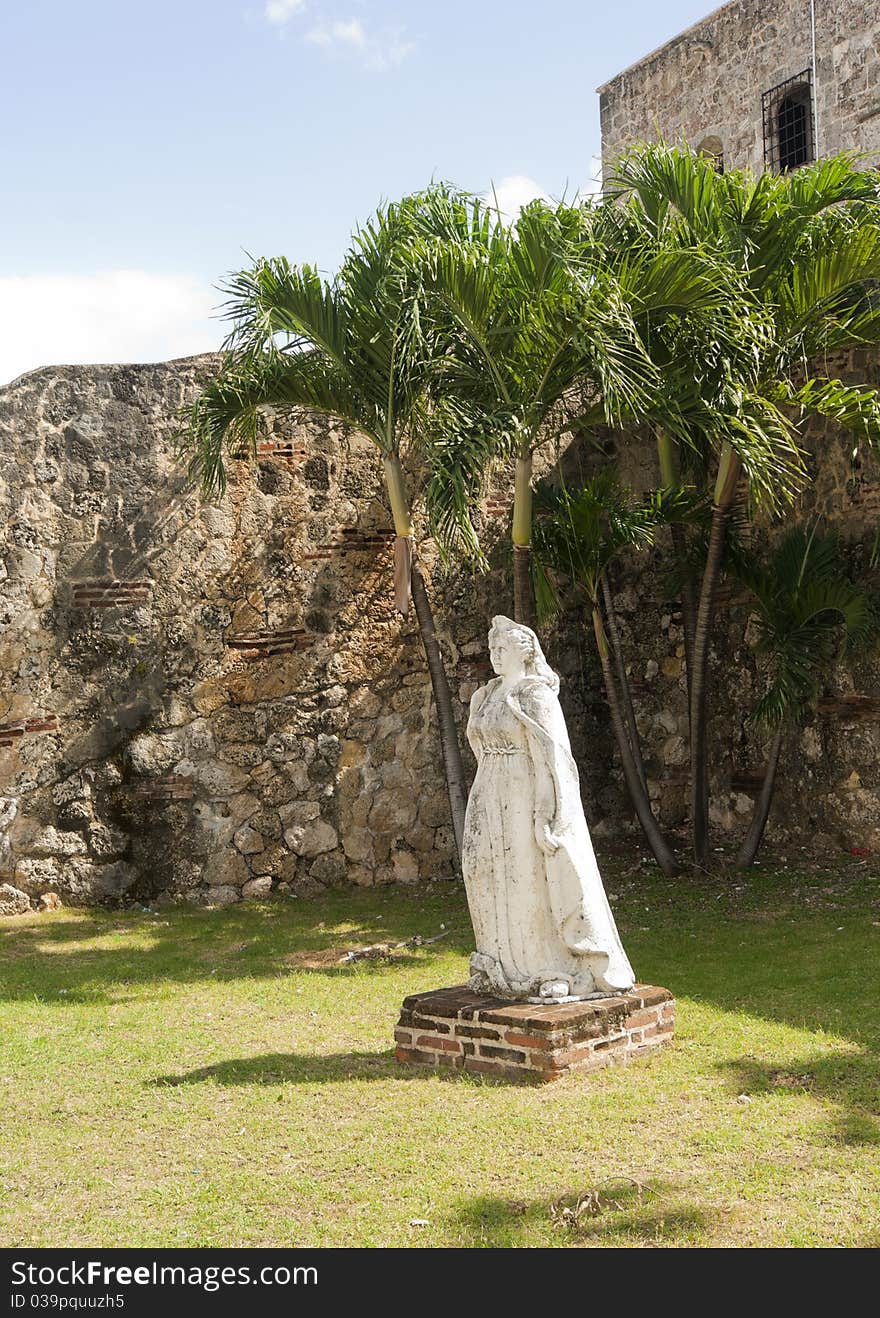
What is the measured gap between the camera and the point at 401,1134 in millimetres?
4586

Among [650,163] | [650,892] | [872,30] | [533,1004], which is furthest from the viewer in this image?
[872,30]

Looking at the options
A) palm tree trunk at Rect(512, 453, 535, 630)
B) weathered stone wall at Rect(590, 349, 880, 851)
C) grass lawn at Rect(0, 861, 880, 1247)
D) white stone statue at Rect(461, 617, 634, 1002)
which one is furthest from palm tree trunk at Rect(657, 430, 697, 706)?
white stone statue at Rect(461, 617, 634, 1002)

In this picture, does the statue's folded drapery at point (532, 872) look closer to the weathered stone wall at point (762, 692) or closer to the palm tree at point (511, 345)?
the palm tree at point (511, 345)

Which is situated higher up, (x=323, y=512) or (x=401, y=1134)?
(x=323, y=512)

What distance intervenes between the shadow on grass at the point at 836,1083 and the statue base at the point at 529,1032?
1.26 feet

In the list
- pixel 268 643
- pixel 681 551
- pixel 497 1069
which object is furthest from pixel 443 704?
pixel 497 1069

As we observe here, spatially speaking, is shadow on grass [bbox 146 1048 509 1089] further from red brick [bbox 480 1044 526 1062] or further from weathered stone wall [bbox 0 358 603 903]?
weathered stone wall [bbox 0 358 603 903]

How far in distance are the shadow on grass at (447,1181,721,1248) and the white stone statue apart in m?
1.47

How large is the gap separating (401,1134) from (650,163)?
6887mm

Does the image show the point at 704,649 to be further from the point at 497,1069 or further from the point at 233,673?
the point at 497,1069

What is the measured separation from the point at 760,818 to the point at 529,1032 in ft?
17.5

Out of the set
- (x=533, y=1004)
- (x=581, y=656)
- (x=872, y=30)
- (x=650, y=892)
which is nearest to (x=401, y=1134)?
(x=533, y=1004)

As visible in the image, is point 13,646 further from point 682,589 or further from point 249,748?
point 682,589

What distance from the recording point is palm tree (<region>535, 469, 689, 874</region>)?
9.57 metres
